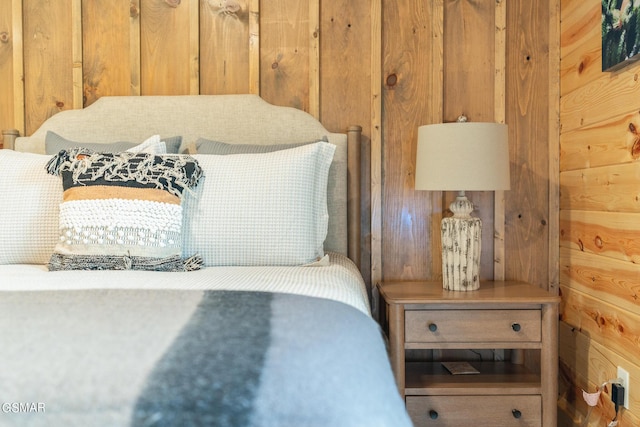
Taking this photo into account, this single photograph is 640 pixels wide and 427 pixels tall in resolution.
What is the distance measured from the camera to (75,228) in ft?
5.28

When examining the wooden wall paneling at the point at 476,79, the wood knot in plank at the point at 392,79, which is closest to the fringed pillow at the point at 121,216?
the wood knot in plank at the point at 392,79

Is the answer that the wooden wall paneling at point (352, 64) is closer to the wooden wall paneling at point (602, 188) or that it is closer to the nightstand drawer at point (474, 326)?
the nightstand drawer at point (474, 326)

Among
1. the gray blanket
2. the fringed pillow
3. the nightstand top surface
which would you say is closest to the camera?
the gray blanket

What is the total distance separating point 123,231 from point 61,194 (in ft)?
1.13

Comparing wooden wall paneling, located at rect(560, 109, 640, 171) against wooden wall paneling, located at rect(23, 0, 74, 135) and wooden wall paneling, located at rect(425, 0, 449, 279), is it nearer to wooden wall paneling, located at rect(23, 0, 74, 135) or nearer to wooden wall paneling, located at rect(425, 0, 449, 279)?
wooden wall paneling, located at rect(425, 0, 449, 279)

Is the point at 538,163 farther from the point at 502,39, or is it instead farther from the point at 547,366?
the point at 547,366

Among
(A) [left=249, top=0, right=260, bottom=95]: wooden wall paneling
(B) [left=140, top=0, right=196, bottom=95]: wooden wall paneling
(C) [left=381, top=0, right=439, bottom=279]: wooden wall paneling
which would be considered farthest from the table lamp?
(B) [left=140, top=0, right=196, bottom=95]: wooden wall paneling

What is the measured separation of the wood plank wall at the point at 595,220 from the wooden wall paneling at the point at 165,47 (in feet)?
5.31

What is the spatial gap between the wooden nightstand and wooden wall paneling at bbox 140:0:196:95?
135 centimetres

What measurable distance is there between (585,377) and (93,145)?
2.08 m

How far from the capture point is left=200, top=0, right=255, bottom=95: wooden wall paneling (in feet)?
7.73

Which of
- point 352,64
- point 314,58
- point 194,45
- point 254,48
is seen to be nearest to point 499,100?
point 352,64

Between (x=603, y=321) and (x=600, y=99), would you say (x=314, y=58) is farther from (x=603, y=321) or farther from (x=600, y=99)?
(x=603, y=321)

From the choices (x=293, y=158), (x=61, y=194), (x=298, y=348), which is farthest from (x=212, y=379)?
(x=61, y=194)
